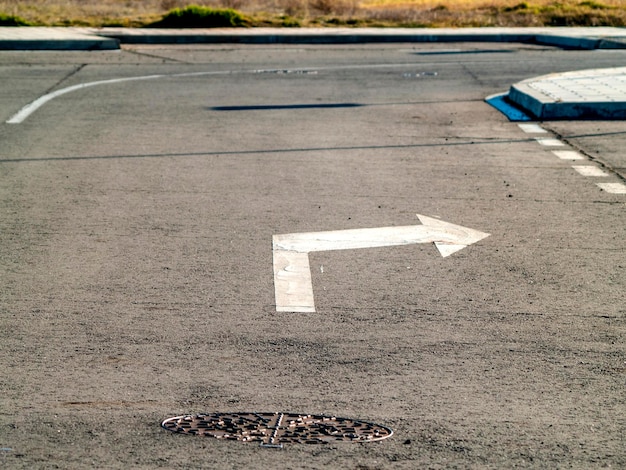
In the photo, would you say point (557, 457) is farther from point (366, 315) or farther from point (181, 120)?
point (181, 120)

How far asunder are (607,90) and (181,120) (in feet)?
20.7

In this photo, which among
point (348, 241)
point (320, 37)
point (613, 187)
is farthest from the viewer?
point (320, 37)

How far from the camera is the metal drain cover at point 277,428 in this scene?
164 inches

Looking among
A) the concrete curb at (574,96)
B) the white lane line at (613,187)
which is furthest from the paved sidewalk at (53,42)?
the white lane line at (613,187)

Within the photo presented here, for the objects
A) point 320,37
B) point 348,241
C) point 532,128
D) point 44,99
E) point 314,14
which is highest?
point 314,14

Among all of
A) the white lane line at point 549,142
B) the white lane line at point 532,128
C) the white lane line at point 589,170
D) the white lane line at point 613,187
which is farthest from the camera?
the white lane line at point 532,128

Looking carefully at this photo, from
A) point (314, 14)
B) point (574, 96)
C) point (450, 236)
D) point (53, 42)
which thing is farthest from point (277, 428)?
point (314, 14)

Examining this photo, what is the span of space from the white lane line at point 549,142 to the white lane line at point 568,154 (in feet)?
1.09

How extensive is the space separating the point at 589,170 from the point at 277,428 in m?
6.24

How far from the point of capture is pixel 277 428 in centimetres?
426

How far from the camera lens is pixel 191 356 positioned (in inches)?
199

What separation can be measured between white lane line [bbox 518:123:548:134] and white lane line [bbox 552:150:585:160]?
1.17 m

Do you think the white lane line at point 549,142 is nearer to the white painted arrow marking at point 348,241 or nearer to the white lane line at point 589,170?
the white lane line at point 589,170

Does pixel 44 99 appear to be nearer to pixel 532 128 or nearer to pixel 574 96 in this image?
pixel 532 128
